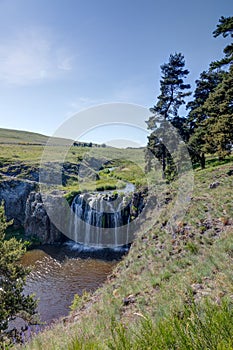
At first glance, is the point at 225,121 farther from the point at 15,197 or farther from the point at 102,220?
the point at 15,197

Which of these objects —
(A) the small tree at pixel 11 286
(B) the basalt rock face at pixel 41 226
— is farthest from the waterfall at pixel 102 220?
(A) the small tree at pixel 11 286

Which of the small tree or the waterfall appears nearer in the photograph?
the small tree

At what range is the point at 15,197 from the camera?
33.5 meters

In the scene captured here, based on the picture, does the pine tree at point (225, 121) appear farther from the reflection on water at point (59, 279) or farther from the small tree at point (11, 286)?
the small tree at point (11, 286)

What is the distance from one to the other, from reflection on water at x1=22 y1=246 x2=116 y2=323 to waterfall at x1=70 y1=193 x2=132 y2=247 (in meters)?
3.64

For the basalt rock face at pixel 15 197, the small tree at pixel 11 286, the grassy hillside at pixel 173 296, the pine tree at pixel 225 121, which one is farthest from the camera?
the basalt rock face at pixel 15 197

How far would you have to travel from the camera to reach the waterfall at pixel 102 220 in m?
25.4

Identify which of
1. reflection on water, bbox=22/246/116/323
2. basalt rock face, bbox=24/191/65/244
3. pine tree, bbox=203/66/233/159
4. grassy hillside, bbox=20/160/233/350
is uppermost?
pine tree, bbox=203/66/233/159

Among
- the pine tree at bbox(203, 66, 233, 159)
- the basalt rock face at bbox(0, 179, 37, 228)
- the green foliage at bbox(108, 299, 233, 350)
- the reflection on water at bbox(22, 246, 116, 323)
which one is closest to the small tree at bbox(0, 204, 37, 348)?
the reflection on water at bbox(22, 246, 116, 323)

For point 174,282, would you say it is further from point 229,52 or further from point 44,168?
point 44,168

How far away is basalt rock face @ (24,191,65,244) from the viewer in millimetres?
28219

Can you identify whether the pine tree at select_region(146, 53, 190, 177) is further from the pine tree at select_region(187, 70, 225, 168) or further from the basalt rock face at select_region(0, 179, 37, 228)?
the basalt rock face at select_region(0, 179, 37, 228)

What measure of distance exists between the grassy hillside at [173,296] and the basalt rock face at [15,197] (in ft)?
77.5

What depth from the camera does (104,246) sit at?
82.2 feet
